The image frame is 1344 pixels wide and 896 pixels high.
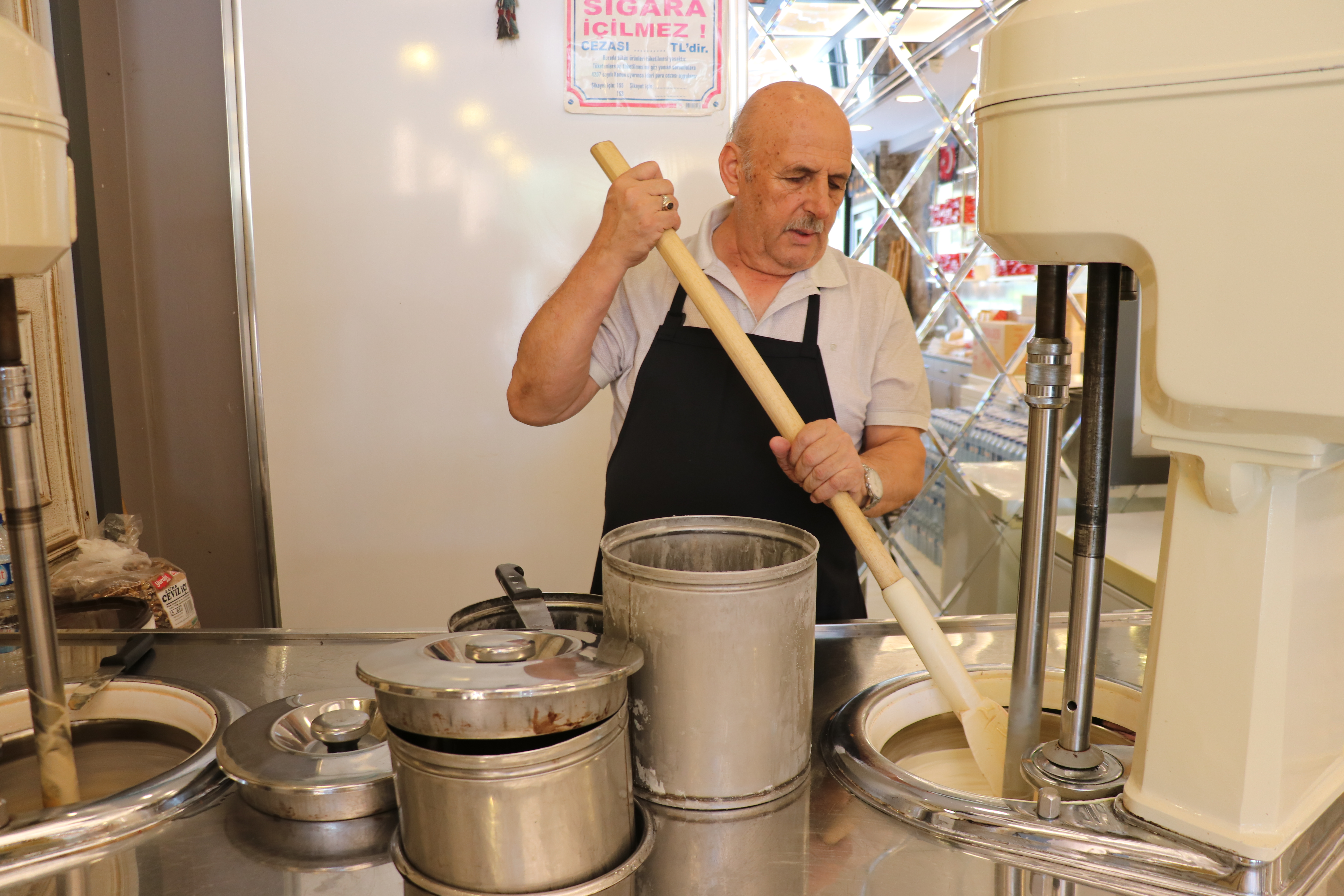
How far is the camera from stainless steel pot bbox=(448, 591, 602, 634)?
0.95 metres

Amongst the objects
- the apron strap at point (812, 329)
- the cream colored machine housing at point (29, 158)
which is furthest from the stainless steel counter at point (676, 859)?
the apron strap at point (812, 329)

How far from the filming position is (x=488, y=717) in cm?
64

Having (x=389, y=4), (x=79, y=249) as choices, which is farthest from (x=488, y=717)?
(x=389, y=4)

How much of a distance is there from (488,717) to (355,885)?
182mm

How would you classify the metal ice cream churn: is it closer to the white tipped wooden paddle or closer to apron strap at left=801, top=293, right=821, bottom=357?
the white tipped wooden paddle

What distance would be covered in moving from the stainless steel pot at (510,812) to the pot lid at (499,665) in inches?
1.7

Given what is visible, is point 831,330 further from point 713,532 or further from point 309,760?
point 309,760

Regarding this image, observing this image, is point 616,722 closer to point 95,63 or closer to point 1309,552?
point 1309,552

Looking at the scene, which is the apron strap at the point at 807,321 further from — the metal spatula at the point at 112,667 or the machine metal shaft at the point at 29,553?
the machine metal shaft at the point at 29,553

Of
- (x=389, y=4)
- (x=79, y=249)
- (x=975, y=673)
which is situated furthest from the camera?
(x=389, y=4)

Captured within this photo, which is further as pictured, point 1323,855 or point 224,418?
point 224,418

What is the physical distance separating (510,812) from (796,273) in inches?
48.8

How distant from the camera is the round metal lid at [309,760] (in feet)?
2.51

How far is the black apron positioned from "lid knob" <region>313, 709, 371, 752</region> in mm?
819
